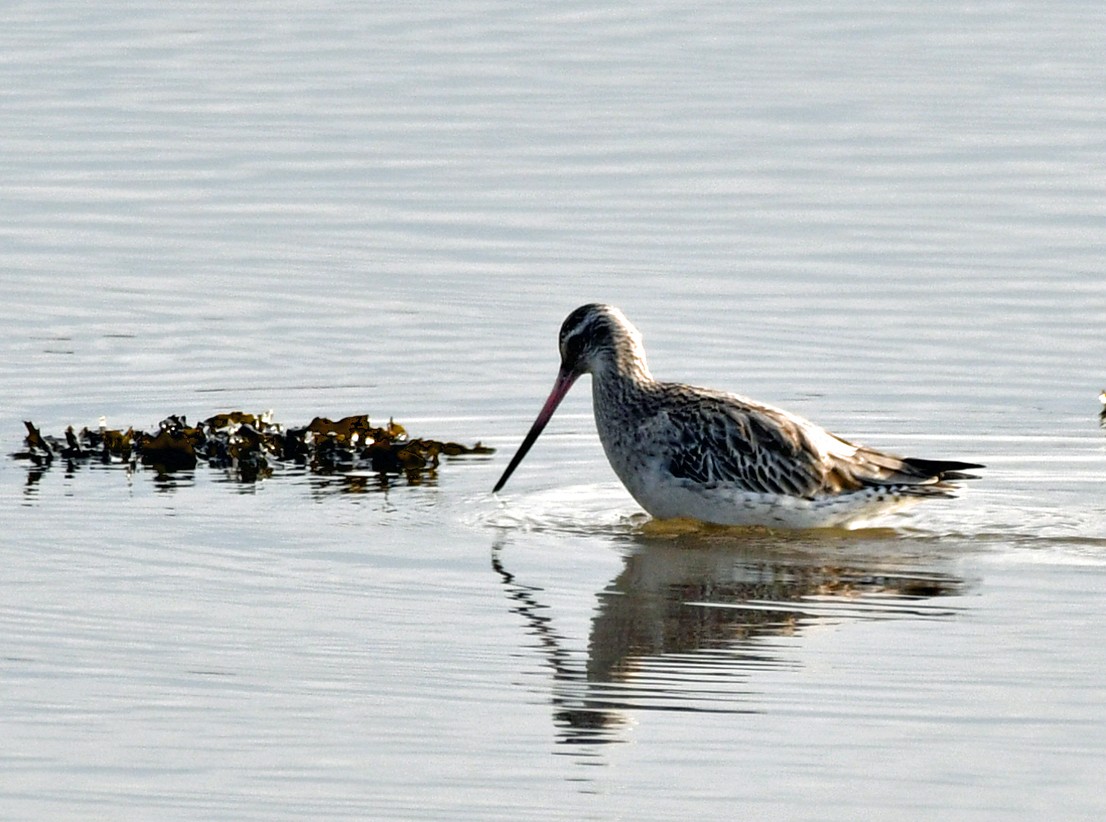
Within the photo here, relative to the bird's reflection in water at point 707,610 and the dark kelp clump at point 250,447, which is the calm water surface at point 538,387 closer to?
the bird's reflection in water at point 707,610

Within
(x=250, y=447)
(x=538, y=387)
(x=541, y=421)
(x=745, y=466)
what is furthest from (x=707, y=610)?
(x=538, y=387)

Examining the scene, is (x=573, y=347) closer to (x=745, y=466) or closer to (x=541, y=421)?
(x=541, y=421)

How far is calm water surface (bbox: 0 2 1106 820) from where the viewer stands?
6.74 meters

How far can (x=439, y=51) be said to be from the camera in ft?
74.9

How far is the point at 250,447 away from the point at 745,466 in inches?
92.9

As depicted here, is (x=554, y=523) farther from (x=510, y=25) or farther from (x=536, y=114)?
(x=510, y=25)

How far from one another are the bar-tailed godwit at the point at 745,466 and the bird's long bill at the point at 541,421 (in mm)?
402

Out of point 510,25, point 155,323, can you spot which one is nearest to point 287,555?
point 155,323

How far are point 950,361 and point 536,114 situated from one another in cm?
726

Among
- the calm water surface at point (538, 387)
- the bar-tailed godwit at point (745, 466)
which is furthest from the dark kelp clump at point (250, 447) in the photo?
the bar-tailed godwit at point (745, 466)

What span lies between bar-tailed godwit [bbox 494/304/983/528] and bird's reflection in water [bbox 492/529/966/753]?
13 cm

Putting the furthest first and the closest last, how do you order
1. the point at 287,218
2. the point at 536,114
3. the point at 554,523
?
1. the point at 536,114
2. the point at 287,218
3. the point at 554,523

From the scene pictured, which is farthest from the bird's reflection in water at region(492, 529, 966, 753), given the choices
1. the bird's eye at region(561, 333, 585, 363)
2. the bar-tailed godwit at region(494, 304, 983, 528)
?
the bird's eye at region(561, 333, 585, 363)

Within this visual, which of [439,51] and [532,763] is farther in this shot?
[439,51]
